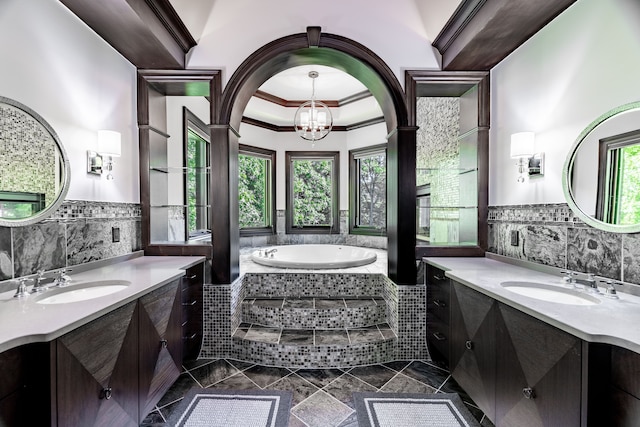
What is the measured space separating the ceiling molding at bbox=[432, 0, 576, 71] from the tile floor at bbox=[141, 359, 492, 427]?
2.44 m

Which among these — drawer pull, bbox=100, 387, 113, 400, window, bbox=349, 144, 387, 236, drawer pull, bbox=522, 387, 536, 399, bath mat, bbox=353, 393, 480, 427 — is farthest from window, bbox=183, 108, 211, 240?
drawer pull, bbox=522, 387, 536, 399

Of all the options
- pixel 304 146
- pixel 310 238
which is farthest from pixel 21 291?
pixel 304 146

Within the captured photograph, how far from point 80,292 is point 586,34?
3198 millimetres

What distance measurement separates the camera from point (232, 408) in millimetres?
1868

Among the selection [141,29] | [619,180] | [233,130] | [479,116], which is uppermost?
[141,29]

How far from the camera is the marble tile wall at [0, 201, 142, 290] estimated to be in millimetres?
1509

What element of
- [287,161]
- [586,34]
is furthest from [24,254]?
[287,161]

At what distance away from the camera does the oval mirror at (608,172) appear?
1464mm

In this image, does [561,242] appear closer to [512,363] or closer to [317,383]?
[512,363]

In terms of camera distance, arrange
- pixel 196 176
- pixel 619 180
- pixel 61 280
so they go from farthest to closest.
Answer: pixel 196 176 < pixel 61 280 < pixel 619 180

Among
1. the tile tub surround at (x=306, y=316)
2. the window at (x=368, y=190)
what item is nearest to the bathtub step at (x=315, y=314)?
the tile tub surround at (x=306, y=316)

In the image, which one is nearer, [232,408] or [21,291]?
[21,291]

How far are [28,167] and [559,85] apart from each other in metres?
3.12

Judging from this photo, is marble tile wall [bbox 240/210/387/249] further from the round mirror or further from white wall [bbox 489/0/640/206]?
the round mirror
